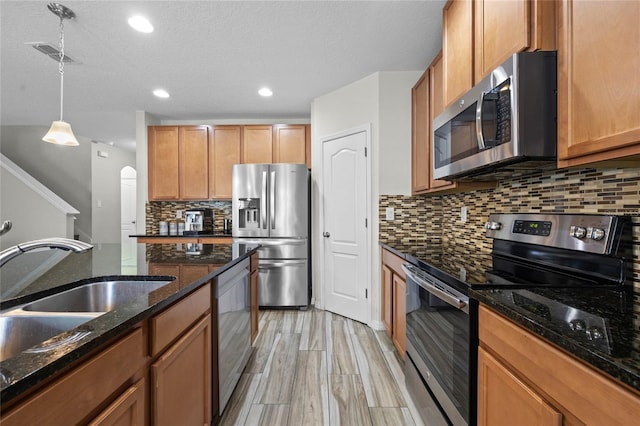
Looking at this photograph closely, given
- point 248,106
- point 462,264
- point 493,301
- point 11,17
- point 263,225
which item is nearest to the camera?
point 493,301

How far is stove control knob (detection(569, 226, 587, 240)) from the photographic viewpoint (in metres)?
1.16

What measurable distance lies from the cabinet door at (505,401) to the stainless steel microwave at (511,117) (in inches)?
30.8

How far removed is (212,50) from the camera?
8.44 ft

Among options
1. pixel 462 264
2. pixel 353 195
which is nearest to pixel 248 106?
pixel 353 195

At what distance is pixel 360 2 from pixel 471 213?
5.45 ft

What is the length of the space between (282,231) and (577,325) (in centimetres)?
298

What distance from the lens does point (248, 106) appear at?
3.91 m

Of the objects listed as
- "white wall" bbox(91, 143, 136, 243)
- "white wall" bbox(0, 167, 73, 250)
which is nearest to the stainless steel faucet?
"white wall" bbox(0, 167, 73, 250)

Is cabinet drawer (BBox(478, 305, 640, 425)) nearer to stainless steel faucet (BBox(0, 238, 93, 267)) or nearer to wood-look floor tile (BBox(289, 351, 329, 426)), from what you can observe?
wood-look floor tile (BBox(289, 351, 329, 426))

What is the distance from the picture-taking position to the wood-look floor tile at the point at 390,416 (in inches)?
63.3

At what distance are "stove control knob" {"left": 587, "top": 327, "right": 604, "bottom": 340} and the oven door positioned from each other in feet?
1.46

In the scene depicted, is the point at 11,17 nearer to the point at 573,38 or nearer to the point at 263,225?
the point at 263,225

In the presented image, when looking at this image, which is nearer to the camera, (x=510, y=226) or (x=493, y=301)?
(x=493, y=301)

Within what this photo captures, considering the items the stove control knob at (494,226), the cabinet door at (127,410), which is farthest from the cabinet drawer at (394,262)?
the cabinet door at (127,410)
